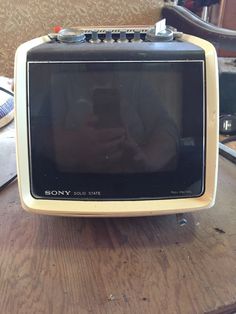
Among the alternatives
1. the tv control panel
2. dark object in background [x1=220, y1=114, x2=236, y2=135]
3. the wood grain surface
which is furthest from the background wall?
the wood grain surface

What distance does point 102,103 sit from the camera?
457 millimetres

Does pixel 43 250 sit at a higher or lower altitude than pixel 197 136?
lower

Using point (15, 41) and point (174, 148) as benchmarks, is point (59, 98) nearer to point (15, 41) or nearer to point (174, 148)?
point (174, 148)

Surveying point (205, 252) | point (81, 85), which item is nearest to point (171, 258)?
point (205, 252)

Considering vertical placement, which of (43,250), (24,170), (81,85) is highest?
(81,85)

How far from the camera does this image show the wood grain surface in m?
0.41

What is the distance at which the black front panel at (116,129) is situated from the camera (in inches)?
17.8

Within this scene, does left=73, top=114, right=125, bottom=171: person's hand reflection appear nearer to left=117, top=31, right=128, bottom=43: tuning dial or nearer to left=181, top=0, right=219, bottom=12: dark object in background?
left=117, top=31, right=128, bottom=43: tuning dial

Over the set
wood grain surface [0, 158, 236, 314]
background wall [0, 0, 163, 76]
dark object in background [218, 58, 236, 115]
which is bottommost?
wood grain surface [0, 158, 236, 314]

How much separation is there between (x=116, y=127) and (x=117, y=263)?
183mm

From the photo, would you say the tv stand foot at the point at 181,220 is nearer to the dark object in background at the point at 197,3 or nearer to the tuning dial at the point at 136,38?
the tuning dial at the point at 136,38

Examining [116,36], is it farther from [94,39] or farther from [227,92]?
[227,92]

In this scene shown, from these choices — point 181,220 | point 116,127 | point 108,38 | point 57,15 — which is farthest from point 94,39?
point 57,15

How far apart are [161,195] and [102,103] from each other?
15 centimetres
